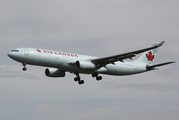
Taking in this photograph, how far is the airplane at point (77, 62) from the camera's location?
40.2m

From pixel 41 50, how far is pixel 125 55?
1206cm

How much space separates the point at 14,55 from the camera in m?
39.8

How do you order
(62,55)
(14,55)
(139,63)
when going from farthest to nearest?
(139,63) < (62,55) < (14,55)

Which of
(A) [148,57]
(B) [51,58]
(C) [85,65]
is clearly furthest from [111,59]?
(A) [148,57]

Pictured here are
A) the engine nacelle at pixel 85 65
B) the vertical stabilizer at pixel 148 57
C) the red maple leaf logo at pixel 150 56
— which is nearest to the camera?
the engine nacelle at pixel 85 65

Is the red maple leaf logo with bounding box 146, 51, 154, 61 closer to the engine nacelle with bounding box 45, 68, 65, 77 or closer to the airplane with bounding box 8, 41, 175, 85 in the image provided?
the airplane with bounding box 8, 41, 175, 85

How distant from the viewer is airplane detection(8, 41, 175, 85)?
132 feet

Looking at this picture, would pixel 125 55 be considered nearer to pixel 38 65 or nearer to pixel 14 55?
pixel 38 65

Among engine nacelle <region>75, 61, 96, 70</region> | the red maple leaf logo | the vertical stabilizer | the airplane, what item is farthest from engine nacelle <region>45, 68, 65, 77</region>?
the red maple leaf logo

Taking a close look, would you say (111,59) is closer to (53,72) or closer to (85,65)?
(85,65)

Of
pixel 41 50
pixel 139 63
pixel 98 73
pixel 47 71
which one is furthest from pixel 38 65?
pixel 139 63

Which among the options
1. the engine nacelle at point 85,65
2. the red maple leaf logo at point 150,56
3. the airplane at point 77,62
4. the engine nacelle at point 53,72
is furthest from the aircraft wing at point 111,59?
the red maple leaf logo at point 150,56

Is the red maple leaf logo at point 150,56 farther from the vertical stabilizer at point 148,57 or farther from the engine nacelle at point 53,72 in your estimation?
the engine nacelle at point 53,72

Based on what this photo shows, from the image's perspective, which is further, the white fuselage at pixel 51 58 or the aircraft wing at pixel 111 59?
the aircraft wing at pixel 111 59
